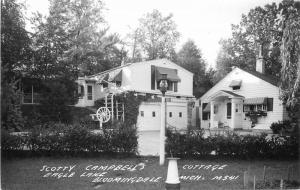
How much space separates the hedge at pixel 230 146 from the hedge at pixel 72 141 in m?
1.31

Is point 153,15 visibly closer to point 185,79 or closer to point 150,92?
point 185,79

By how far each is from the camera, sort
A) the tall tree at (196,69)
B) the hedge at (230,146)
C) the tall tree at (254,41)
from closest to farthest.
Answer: the tall tree at (254,41) < the hedge at (230,146) < the tall tree at (196,69)

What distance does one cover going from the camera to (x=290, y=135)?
841cm

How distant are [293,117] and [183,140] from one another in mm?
2950

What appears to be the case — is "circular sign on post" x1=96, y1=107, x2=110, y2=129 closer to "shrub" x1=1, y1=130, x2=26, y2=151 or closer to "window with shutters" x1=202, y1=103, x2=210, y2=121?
"window with shutters" x1=202, y1=103, x2=210, y2=121

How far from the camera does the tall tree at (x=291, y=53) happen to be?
22.8 feet

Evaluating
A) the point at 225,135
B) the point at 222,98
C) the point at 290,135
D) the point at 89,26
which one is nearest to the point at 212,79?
the point at 222,98

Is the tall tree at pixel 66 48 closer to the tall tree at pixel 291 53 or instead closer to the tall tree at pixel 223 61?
the tall tree at pixel 223 61

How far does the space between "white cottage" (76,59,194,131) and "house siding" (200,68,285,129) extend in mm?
993

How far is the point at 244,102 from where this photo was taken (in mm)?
11672

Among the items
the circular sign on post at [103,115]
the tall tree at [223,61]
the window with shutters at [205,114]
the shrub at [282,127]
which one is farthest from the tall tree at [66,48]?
the shrub at [282,127]

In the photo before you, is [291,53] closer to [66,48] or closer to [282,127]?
[282,127]

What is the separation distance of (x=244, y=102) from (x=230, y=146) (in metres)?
3.40

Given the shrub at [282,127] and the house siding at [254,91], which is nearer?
the shrub at [282,127]
